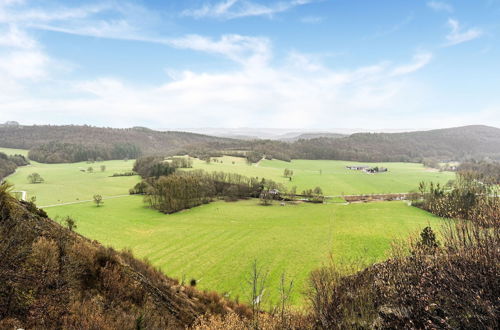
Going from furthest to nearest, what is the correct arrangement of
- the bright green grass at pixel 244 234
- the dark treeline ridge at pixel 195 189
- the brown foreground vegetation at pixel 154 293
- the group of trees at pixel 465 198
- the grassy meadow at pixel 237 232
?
the dark treeline ridge at pixel 195 189 → the grassy meadow at pixel 237 232 → the bright green grass at pixel 244 234 → the group of trees at pixel 465 198 → the brown foreground vegetation at pixel 154 293

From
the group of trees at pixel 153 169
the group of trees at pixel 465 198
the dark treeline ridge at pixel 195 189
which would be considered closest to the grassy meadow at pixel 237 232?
the dark treeline ridge at pixel 195 189

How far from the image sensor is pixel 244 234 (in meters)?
63.5

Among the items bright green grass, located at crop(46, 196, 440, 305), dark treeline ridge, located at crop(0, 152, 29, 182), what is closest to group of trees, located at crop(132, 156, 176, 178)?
bright green grass, located at crop(46, 196, 440, 305)

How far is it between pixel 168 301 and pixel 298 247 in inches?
1718

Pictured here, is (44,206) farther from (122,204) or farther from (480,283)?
(480,283)

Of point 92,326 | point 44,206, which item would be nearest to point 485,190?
point 92,326

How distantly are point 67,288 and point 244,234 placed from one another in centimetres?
5553

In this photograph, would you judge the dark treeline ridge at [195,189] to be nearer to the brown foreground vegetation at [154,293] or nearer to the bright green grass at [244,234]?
the bright green grass at [244,234]

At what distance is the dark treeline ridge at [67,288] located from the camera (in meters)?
8.03

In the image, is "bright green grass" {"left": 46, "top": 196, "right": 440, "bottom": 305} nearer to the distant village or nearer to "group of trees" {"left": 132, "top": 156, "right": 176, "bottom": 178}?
"group of trees" {"left": 132, "top": 156, "right": 176, "bottom": 178}

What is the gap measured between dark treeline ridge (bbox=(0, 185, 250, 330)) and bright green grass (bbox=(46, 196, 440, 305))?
24.3m

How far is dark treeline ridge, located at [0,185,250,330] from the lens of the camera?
8.03 metres

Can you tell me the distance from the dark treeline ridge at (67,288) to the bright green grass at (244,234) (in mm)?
24339

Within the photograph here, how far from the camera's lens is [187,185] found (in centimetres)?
8962
